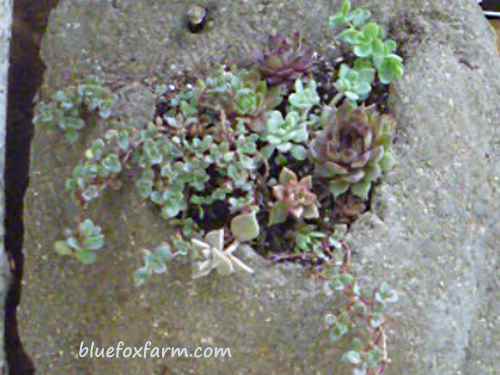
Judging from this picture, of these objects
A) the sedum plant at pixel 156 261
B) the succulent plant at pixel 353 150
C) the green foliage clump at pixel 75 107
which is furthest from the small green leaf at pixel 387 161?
the green foliage clump at pixel 75 107

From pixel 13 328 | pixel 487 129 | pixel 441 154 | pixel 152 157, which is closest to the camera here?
pixel 152 157

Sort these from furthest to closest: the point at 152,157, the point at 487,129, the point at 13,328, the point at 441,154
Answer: the point at 13,328 → the point at 487,129 → the point at 441,154 → the point at 152,157

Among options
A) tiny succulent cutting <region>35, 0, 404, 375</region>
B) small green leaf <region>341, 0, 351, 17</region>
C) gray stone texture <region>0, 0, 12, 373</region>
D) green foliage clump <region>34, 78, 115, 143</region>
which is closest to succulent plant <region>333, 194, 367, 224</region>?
tiny succulent cutting <region>35, 0, 404, 375</region>

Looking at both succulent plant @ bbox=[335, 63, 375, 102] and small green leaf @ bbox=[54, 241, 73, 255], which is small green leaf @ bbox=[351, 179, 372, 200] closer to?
succulent plant @ bbox=[335, 63, 375, 102]

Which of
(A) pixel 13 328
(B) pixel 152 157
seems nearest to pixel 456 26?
(B) pixel 152 157

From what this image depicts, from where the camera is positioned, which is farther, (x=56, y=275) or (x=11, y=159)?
(x=11, y=159)

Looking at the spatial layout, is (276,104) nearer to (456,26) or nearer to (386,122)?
(386,122)

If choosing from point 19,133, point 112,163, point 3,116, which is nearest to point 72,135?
point 112,163
